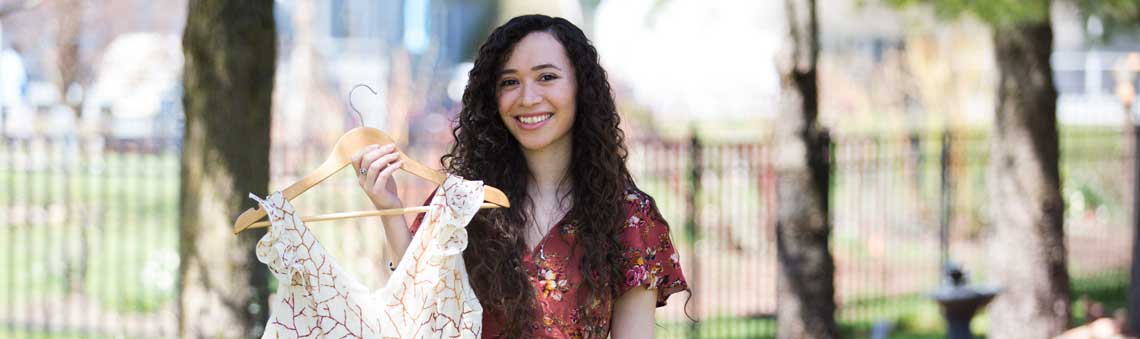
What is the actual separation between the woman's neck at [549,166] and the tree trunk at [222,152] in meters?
1.81

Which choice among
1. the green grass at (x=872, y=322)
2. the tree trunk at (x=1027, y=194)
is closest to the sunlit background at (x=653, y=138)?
the green grass at (x=872, y=322)

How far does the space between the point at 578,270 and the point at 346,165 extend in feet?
1.58

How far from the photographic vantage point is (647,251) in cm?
248

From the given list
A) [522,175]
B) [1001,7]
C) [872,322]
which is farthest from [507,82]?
[872,322]

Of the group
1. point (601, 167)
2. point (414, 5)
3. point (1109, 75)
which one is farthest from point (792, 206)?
point (1109, 75)

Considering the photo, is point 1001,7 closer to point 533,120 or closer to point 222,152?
point 222,152

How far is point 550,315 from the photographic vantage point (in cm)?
240

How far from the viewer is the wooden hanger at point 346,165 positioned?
2.32 metres

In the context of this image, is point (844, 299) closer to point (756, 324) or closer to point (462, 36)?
point (756, 324)

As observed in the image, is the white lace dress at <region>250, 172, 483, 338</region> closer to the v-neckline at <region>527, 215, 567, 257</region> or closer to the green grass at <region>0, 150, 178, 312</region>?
the v-neckline at <region>527, 215, 567, 257</region>

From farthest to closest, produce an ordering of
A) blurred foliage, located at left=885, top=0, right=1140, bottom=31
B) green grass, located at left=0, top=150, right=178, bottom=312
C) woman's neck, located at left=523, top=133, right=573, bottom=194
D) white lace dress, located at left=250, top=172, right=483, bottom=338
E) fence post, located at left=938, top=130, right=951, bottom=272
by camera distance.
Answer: fence post, located at left=938, top=130, right=951, bottom=272, green grass, located at left=0, top=150, right=178, bottom=312, blurred foliage, located at left=885, top=0, right=1140, bottom=31, woman's neck, located at left=523, top=133, right=573, bottom=194, white lace dress, located at left=250, top=172, right=483, bottom=338

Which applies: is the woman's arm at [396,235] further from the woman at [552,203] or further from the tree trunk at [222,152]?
the tree trunk at [222,152]

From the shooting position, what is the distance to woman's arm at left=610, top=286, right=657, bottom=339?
8.17ft

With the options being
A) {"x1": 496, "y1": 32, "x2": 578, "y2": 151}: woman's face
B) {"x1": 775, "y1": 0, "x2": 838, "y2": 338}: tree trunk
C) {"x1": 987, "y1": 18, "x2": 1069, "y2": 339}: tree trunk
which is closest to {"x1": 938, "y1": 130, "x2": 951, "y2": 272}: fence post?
{"x1": 987, "y1": 18, "x2": 1069, "y2": 339}: tree trunk
